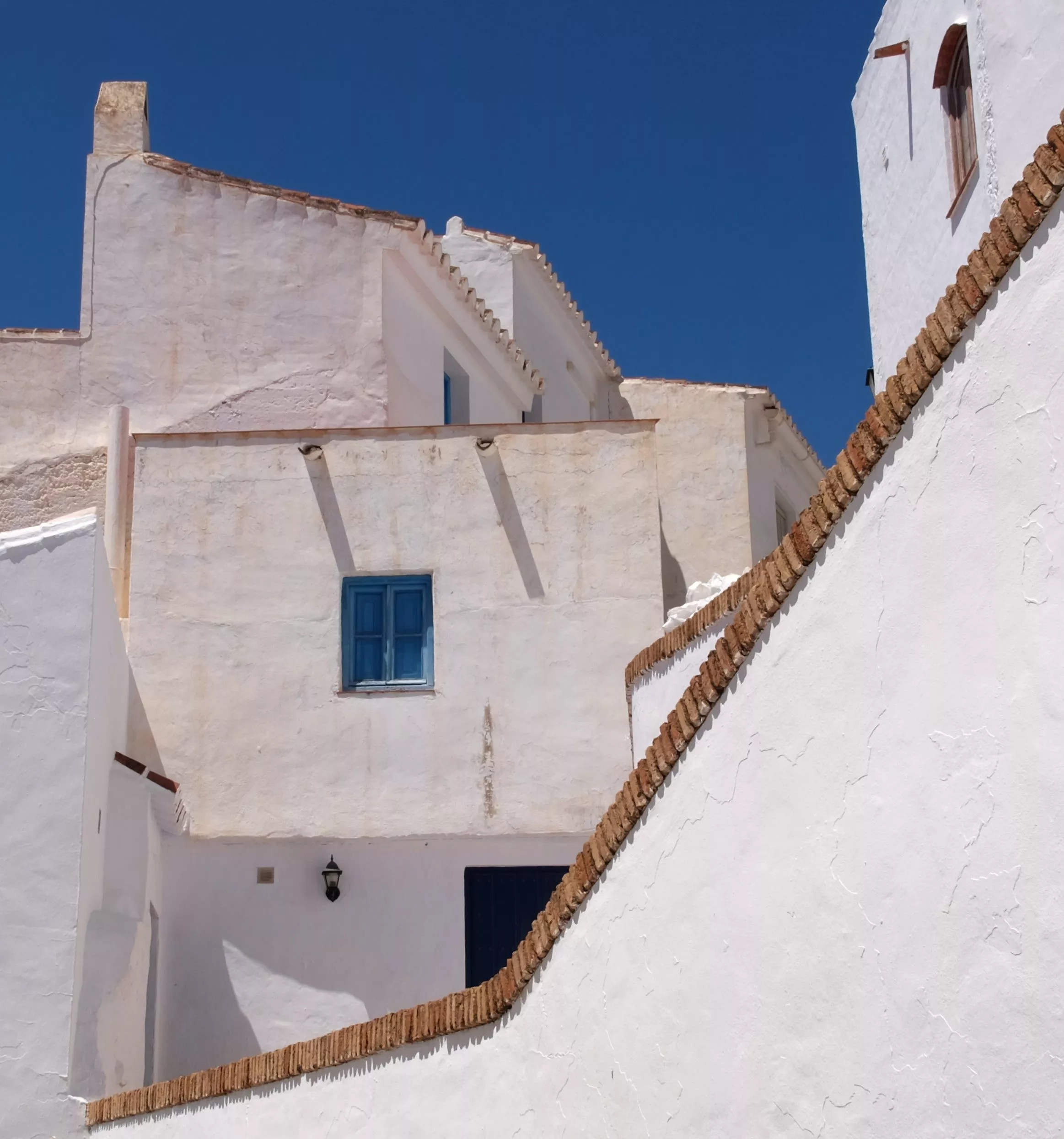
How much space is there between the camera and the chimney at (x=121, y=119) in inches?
607

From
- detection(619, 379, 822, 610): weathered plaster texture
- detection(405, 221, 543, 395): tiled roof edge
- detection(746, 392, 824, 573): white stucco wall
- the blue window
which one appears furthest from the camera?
detection(746, 392, 824, 573): white stucco wall

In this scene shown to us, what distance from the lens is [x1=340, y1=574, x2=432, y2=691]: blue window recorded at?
12969mm

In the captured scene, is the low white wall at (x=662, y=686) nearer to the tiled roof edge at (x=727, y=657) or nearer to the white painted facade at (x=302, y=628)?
the white painted facade at (x=302, y=628)

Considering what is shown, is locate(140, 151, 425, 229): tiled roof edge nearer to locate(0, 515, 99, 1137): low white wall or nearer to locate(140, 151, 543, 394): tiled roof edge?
locate(140, 151, 543, 394): tiled roof edge

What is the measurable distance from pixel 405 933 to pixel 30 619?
4200mm

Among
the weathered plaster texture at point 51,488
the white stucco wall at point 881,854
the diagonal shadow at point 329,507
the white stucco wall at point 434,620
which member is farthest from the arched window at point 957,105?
the weathered plaster texture at point 51,488

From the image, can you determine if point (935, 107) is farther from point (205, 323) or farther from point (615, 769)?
point (205, 323)

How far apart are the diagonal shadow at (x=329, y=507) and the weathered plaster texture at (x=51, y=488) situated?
257 centimetres

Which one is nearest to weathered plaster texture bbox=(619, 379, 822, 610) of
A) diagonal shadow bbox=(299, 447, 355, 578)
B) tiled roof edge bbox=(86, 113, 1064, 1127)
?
diagonal shadow bbox=(299, 447, 355, 578)

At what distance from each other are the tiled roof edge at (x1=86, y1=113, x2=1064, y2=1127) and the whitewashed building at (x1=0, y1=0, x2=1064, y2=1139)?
2 centimetres

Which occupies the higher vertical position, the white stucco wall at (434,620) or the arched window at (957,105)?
the arched window at (957,105)

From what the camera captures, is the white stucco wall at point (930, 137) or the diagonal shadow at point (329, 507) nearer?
the white stucco wall at point (930, 137)

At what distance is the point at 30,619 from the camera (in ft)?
33.6

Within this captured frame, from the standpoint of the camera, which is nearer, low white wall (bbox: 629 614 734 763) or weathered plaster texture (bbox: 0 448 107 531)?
low white wall (bbox: 629 614 734 763)
